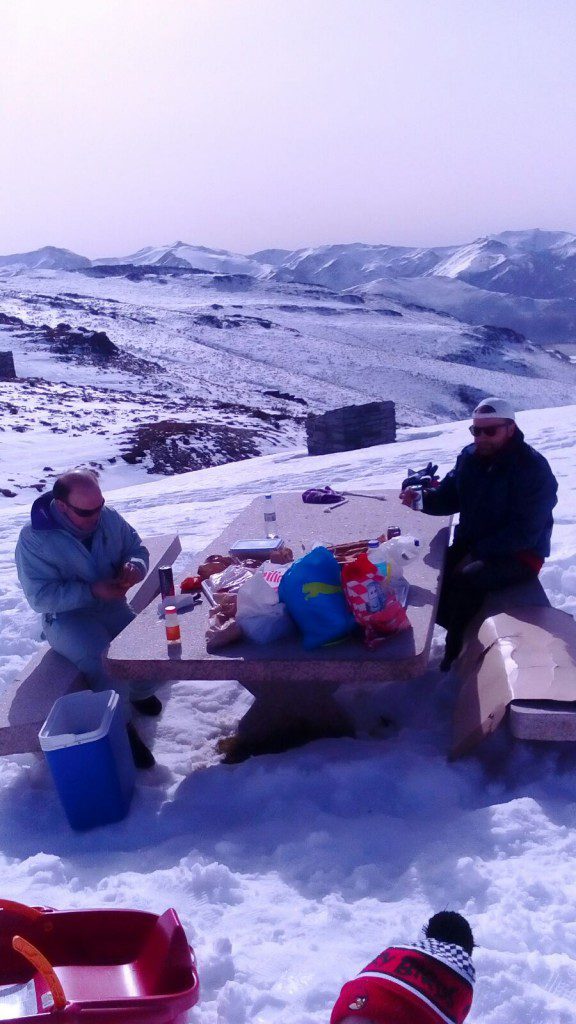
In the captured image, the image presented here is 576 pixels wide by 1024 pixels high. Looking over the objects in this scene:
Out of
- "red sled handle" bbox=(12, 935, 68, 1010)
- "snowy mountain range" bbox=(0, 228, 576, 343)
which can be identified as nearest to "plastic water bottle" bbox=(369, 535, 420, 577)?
"red sled handle" bbox=(12, 935, 68, 1010)

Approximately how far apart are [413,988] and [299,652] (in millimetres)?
1549

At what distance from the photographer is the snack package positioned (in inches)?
126

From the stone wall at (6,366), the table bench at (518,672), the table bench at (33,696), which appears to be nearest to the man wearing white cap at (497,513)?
the table bench at (518,672)

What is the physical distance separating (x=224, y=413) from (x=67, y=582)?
1028 inches

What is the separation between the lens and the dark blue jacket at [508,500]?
13.7ft

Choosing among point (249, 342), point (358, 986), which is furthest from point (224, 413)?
point (249, 342)

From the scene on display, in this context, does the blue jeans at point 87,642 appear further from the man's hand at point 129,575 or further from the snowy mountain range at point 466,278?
the snowy mountain range at point 466,278

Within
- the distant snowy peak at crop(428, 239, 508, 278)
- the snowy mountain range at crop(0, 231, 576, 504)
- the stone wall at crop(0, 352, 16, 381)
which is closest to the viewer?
the snowy mountain range at crop(0, 231, 576, 504)

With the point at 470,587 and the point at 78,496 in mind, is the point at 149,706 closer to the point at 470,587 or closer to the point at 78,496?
the point at 78,496

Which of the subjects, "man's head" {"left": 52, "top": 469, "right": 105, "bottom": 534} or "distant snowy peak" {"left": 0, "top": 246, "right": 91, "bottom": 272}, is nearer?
"man's head" {"left": 52, "top": 469, "right": 105, "bottom": 534}

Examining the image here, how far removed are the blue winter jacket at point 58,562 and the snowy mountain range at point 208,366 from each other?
10.3 metres

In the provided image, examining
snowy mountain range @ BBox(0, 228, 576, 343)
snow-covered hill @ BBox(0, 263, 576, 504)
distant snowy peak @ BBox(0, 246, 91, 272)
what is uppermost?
distant snowy peak @ BBox(0, 246, 91, 272)

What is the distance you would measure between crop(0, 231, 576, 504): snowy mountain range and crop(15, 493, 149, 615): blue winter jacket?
10278 mm

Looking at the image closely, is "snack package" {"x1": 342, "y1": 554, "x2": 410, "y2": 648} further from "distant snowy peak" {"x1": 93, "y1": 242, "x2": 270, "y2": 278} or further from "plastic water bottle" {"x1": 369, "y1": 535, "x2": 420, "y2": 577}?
"distant snowy peak" {"x1": 93, "y1": 242, "x2": 270, "y2": 278}
